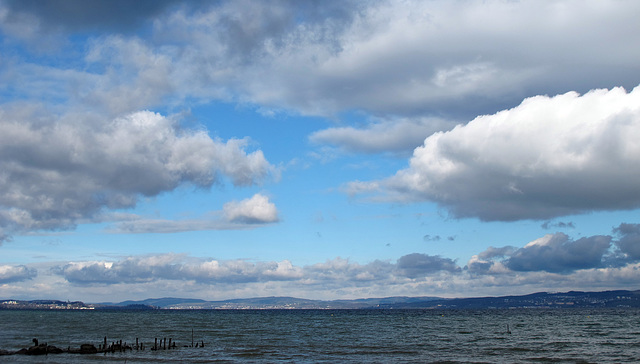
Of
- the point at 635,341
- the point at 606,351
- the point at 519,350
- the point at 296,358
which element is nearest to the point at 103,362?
the point at 296,358

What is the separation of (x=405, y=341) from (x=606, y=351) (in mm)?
31640

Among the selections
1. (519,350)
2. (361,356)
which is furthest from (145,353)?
(519,350)

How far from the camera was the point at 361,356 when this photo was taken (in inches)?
2613

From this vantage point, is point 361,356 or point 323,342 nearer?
point 361,356

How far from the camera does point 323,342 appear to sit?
8819cm

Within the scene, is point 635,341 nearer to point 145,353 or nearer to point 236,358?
point 236,358

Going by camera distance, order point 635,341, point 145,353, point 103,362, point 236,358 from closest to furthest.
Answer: point 103,362 < point 236,358 < point 145,353 < point 635,341

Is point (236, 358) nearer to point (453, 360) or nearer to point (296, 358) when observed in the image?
point (296, 358)

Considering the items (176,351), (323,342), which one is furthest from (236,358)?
(323,342)

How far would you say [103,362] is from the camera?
60562mm

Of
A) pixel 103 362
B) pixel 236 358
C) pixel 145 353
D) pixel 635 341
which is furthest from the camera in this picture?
pixel 635 341

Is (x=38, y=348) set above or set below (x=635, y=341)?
above

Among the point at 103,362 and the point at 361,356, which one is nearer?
the point at 103,362

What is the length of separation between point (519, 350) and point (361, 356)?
25.0 m
